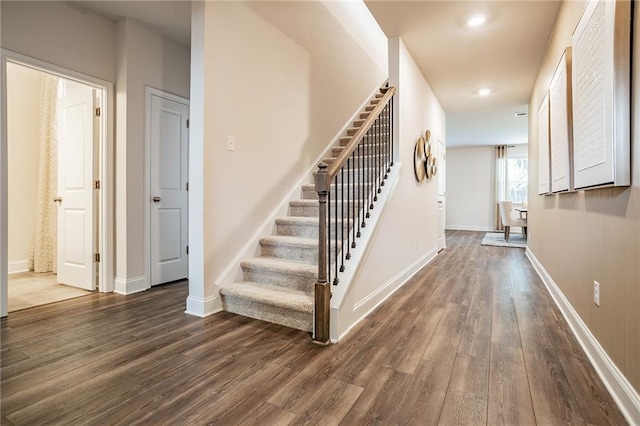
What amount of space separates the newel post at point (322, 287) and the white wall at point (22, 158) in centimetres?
419

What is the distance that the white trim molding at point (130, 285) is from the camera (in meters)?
3.11

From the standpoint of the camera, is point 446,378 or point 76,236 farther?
point 76,236

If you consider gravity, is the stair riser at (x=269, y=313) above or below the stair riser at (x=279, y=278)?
below

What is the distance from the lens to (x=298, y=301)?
2295 mm

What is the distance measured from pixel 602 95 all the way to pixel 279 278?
2266 mm

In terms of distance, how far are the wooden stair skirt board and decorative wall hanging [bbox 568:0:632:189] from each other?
129cm

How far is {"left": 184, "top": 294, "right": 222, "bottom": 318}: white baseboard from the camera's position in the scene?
99.0 inches

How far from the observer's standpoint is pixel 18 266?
13.3 ft

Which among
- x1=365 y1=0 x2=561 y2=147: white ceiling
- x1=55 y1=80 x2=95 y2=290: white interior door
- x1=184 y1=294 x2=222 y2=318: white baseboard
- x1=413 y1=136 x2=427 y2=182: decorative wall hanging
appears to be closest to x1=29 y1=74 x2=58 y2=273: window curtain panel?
x1=55 y1=80 x2=95 y2=290: white interior door

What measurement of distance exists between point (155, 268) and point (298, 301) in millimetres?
1889

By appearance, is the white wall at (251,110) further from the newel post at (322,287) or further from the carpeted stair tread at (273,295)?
the newel post at (322,287)

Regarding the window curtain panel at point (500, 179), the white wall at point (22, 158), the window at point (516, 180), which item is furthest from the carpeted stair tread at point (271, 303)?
the window at point (516, 180)

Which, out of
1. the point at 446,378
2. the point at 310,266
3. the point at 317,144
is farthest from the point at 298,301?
the point at 317,144

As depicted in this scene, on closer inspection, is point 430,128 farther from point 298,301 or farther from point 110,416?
point 110,416
